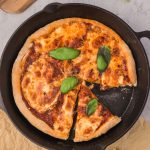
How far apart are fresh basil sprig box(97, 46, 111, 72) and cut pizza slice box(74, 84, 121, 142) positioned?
0.62 feet

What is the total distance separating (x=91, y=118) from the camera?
2.83 metres

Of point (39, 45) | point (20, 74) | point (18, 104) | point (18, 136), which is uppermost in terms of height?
point (39, 45)

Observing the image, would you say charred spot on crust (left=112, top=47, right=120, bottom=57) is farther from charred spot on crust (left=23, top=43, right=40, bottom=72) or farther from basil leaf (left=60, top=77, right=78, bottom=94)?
charred spot on crust (left=23, top=43, right=40, bottom=72)

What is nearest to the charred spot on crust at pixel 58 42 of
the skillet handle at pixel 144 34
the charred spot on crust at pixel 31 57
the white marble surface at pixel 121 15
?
the charred spot on crust at pixel 31 57

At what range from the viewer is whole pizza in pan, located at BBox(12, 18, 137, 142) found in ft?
9.26

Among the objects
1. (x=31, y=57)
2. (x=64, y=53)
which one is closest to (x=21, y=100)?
(x=31, y=57)

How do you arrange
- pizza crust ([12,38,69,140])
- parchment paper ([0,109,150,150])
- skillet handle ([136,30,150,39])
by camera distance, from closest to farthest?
skillet handle ([136,30,150,39]), pizza crust ([12,38,69,140]), parchment paper ([0,109,150,150])

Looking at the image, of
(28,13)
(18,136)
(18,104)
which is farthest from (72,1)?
(18,136)

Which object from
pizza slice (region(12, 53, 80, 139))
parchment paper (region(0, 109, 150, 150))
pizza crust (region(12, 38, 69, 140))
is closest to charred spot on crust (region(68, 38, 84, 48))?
pizza slice (region(12, 53, 80, 139))

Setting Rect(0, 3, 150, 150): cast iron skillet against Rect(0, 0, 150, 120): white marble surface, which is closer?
Rect(0, 3, 150, 150): cast iron skillet

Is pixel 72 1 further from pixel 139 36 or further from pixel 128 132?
pixel 128 132

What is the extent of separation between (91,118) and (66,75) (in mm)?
301

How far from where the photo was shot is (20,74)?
284cm

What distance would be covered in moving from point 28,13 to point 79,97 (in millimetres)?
671
